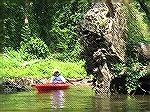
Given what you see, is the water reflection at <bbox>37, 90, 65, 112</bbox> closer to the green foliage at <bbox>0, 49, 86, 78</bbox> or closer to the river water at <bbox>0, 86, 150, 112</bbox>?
the river water at <bbox>0, 86, 150, 112</bbox>

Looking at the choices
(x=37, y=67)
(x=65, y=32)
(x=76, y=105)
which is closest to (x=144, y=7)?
(x=76, y=105)

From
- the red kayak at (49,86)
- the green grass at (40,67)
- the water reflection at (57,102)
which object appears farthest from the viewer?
the green grass at (40,67)

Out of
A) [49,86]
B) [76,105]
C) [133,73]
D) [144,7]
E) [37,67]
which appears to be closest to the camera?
[144,7]

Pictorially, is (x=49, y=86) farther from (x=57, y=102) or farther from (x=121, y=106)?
(x=121, y=106)

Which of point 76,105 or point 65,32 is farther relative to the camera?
point 65,32

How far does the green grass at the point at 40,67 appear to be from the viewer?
936 inches

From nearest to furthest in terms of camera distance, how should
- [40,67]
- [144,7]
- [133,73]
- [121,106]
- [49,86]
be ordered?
[144,7] < [121,106] < [133,73] < [49,86] < [40,67]

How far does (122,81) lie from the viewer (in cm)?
1355

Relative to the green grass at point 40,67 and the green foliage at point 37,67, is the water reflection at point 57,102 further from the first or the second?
the green grass at point 40,67

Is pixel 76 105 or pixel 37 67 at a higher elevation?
pixel 37 67

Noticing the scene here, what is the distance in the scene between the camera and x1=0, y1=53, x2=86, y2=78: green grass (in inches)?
936

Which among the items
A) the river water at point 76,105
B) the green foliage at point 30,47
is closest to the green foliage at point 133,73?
the river water at point 76,105

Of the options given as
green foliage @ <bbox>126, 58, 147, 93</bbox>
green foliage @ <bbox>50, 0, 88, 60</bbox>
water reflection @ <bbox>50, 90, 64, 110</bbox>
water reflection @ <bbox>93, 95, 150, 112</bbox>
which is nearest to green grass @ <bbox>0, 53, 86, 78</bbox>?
green foliage @ <bbox>50, 0, 88, 60</bbox>

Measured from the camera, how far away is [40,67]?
2550cm
